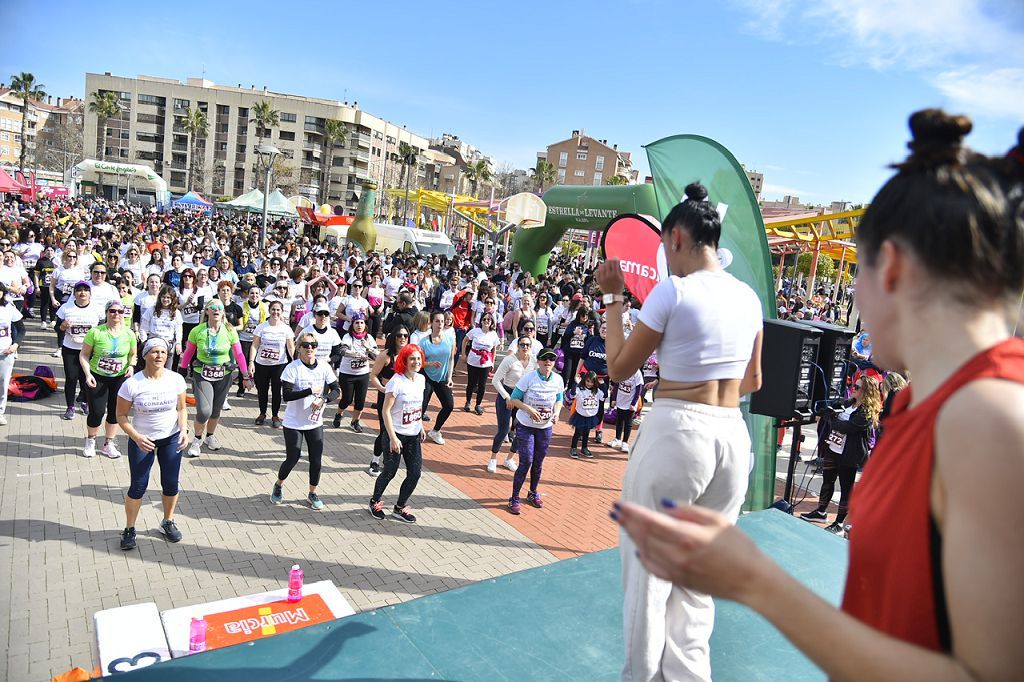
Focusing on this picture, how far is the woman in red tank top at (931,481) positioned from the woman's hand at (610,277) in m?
1.46

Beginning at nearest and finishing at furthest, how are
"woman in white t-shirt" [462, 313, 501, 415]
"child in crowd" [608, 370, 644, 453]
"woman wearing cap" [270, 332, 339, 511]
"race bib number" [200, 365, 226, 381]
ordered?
1. "woman wearing cap" [270, 332, 339, 511]
2. "race bib number" [200, 365, 226, 381]
3. "child in crowd" [608, 370, 644, 453]
4. "woman in white t-shirt" [462, 313, 501, 415]

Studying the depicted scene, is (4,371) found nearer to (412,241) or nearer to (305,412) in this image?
(305,412)

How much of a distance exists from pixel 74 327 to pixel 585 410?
7002 millimetres

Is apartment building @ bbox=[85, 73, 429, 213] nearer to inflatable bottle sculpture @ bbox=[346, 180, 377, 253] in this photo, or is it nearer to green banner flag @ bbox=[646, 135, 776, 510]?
inflatable bottle sculpture @ bbox=[346, 180, 377, 253]

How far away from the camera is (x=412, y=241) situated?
1179 inches

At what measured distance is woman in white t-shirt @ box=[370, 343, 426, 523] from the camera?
6496mm

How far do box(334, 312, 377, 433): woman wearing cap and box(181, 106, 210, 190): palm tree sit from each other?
7588 centimetres

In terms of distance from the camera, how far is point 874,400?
7.30 metres

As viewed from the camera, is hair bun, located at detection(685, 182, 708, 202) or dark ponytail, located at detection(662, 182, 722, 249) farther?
hair bun, located at detection(685, 182, 708, 202)

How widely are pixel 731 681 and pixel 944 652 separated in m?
2.39

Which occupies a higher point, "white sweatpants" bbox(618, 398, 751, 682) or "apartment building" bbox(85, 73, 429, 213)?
"apartment building" bbox(85, 73, 429, 213)

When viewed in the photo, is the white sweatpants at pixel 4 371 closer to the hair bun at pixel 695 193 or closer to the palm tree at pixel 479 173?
the hair bun at pixel 695 193

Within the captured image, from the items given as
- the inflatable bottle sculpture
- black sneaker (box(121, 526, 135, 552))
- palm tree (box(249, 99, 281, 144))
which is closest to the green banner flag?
black sneaker (box(121, 526, 135, 552))

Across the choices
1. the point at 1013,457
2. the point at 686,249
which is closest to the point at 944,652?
the point at 1013,457
